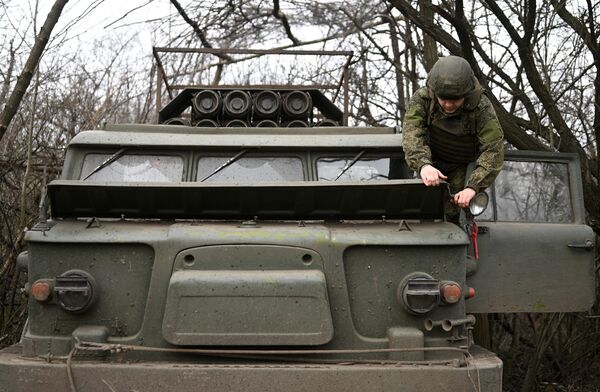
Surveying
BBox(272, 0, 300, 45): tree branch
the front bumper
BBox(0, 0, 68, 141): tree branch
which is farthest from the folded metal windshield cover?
BBox(272, 0, 300, 45): tree branch

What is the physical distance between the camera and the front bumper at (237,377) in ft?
12.0

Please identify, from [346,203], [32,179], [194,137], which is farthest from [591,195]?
[32,179]

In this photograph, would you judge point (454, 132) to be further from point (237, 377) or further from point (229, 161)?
point (237, 377)

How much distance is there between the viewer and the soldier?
14.7 feet

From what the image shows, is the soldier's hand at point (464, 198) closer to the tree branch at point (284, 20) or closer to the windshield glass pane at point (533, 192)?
the windshield glass pane at point (533, 192)

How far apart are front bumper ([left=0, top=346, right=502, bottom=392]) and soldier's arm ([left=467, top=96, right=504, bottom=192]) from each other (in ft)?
4.05

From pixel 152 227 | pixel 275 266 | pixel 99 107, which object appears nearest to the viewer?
pixel 275 266

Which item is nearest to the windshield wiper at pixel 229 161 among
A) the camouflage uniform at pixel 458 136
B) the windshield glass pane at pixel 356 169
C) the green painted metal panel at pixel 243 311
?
the windshield glass pane at pixel 356 169

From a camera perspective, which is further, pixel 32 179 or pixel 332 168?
pixel 32 179

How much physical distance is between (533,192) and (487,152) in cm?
109

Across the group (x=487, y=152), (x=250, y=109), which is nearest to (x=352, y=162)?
(x=487, y=152)

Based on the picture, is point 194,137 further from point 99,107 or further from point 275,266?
point 99,107

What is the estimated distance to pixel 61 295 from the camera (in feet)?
12.8

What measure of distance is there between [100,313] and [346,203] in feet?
5.10
